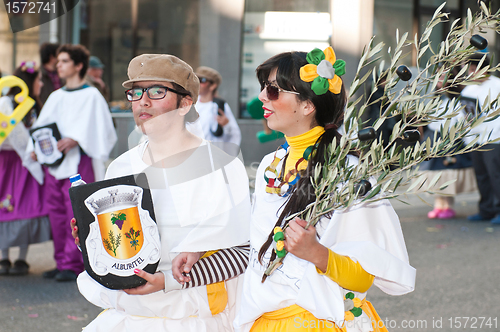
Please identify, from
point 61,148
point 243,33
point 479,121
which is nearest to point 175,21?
point 243,33

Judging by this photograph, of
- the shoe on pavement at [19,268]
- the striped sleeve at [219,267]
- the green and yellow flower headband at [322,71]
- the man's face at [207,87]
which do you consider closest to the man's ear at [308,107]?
the green and yellow flower headband at [322,71]

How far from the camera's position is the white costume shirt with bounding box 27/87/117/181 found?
5.44 m

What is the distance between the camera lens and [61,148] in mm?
5418

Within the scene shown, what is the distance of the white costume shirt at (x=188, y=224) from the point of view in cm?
223

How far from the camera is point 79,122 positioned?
17.9 ft

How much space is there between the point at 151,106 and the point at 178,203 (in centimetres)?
40

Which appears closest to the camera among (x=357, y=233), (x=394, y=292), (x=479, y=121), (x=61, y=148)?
(x=479, y=121)

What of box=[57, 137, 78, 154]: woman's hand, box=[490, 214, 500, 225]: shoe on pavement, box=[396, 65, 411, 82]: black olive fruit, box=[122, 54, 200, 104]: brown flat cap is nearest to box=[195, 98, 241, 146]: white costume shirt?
box=[57, 137, 78, 154]: woman's hand

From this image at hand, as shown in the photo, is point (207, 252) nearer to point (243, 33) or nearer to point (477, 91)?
point (477, 91)

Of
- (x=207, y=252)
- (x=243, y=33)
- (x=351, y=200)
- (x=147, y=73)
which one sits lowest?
(x=243, y=33)

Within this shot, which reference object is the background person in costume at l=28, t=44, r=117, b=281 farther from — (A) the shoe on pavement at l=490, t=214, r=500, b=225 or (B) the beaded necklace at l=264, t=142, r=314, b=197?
(A) the shoe on pavement at l=490, t=214, r=500, b=225

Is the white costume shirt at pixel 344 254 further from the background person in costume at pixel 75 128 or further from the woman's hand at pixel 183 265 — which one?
the background person in costume at pixel 75 128

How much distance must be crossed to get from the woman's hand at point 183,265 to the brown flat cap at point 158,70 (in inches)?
26.6

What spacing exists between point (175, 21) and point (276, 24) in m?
2.29
